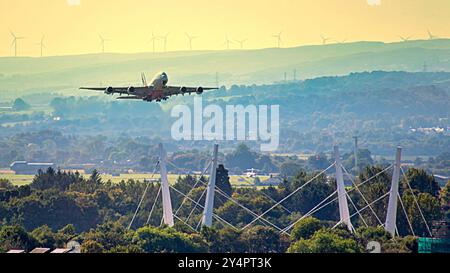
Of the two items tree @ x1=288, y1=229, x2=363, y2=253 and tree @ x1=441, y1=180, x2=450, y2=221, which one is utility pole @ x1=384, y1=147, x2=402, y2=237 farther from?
tree @ x1=441, y1=180, x2=450, y2=221

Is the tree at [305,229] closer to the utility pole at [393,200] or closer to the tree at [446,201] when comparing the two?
the utility pole at [393,200]

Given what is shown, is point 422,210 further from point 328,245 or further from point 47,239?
point 47,239

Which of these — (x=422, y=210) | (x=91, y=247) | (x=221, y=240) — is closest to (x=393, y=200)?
(x=221, y=240)

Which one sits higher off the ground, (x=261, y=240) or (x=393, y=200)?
(x=393, y=200)

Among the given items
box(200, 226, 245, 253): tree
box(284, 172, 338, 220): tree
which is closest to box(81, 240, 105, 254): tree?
box(200, 226, 245, 253): tree

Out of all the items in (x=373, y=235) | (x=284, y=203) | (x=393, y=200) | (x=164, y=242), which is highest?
(x=393, y=200)
